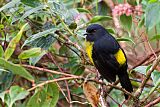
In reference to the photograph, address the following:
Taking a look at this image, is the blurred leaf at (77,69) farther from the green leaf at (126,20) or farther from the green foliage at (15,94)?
the green foliage at (15,94)

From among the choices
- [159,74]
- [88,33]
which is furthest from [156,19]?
[88,33]

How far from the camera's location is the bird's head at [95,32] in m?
2.38

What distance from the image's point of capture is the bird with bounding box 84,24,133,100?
2150 mm

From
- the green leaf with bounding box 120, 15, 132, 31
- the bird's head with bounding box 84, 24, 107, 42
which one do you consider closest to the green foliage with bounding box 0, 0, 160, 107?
the green leaf with bounding box 120, 15, 132, 31

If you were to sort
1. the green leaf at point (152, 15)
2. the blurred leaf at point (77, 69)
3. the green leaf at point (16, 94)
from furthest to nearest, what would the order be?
the blurred leaf at point (77, 69), the green leaf at point (152, 15), the green leaf at point (16, 94)

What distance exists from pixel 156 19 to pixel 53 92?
0.55m

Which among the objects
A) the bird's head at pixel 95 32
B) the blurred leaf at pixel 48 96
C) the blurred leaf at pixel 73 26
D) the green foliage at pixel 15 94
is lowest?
the bird's head at pixel 95 32

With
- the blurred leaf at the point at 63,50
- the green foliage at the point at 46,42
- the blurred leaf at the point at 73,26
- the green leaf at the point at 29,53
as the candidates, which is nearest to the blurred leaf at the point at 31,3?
the green foliage at the point at 46,42

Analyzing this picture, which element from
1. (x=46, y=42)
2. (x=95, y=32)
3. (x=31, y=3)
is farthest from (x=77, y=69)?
(x=31, y=3)

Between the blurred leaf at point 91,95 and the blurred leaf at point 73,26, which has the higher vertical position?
the blurred leaf at point 73,26

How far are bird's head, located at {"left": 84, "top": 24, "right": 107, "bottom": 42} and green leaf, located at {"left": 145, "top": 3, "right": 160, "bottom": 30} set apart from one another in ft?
2.04

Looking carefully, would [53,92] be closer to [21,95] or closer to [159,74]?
[21,95]

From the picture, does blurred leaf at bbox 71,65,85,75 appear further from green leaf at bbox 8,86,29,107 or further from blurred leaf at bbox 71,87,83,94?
green leaf at bbox 8,86,29,107

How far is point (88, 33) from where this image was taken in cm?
231
